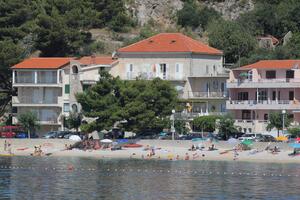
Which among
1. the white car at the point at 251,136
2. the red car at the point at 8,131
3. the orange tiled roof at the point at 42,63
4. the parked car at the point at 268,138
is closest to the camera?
the parked car at the point at 268,138

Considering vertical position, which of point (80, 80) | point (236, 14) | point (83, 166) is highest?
point (236, 14)

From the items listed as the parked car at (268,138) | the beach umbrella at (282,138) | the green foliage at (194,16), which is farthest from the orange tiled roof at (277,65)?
the green foliage at (194,16)

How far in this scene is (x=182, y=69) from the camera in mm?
122750

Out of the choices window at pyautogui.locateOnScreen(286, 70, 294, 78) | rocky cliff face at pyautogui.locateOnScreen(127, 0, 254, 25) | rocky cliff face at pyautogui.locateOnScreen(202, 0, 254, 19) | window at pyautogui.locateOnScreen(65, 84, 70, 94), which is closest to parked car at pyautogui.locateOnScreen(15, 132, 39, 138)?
window at pyautogui.locateOnScreen(65, 84, 70, 94)

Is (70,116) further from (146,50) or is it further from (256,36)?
(256,36)

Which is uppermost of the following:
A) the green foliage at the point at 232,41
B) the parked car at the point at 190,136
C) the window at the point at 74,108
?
the green foliage at the point at 232,41

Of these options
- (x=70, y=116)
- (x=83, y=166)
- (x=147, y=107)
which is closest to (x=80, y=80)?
(x=70, y=116)

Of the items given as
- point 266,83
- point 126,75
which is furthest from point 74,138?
point 266,83

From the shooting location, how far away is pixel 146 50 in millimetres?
123562

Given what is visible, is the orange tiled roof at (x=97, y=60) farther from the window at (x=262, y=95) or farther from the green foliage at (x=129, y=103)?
the window at (x=262, y=95)

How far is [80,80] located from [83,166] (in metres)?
23.8

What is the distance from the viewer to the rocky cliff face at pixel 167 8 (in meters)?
158

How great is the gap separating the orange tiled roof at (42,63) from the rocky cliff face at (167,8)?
31382 millimetres

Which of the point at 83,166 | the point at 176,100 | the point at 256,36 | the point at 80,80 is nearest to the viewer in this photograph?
the point at 83,166
